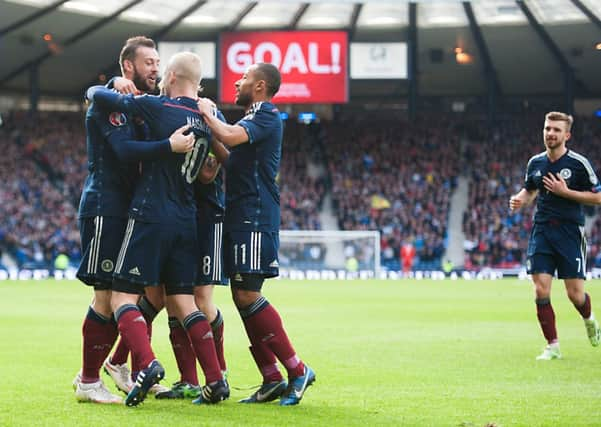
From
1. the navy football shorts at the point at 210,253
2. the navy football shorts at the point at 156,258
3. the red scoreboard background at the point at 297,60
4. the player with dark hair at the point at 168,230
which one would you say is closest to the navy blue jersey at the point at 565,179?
the navy football shorts at the point at 210,253

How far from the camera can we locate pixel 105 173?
711 centimetres

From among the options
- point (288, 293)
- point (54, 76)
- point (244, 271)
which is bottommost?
point (288, 293)

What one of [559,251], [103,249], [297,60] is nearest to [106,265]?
[103,249]

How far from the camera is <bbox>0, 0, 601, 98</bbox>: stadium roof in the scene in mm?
36500

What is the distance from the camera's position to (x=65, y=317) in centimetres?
1662

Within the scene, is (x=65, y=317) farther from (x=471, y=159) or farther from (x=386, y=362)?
(x=471, y=159)

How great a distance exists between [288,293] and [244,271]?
1746cm

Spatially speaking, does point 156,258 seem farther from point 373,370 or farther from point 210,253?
point 373,370

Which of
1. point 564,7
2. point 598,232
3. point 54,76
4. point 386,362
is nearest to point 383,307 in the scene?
point 386,362

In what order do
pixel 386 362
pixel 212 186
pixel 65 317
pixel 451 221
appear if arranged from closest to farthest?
pixel 212 186 < pixel 386 362 < pixel 65 317 < pixel 451 221

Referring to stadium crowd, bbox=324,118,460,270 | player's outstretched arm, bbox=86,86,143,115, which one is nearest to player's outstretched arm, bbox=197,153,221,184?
player's outstretched arm, bbox=86,86,143,115

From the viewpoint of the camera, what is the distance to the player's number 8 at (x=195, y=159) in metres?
6.97

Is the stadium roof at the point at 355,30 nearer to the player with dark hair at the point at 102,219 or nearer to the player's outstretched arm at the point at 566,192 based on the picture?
the player's outstretched arm at the point at 566,192

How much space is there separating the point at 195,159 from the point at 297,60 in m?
30.4
